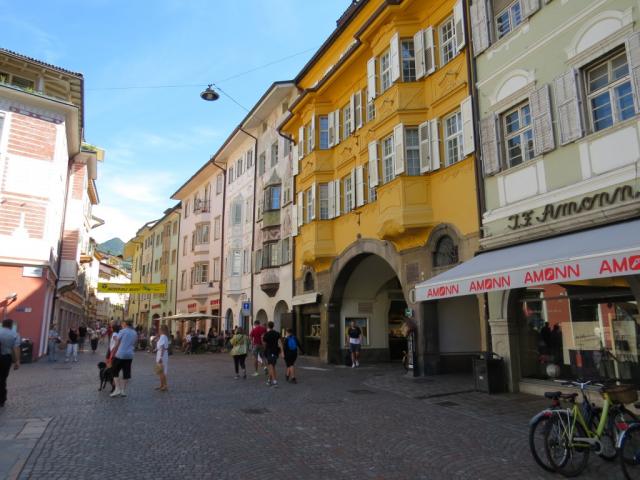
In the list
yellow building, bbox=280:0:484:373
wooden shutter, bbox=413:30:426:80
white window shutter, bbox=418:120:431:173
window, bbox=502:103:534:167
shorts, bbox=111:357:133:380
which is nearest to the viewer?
shorts, bbox=111:357:133:380

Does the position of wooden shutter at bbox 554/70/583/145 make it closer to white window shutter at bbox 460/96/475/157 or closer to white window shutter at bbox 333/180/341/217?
white window shutter at bbox 460/96/475/157

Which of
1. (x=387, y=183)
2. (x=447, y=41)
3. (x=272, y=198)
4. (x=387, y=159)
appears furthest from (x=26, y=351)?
(x=447, y=41)

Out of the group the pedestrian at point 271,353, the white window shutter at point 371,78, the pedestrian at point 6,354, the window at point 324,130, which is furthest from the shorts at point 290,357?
the window at point 324,130

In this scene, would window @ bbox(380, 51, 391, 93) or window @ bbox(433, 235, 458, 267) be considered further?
window @ bbox(380, 51, 391, 93)

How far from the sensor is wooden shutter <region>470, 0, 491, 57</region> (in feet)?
46.4

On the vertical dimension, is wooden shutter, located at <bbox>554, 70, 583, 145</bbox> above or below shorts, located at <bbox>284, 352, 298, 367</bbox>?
above

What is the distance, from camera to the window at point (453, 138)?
1554 centimetres

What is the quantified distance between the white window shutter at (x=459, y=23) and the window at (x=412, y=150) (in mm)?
2931

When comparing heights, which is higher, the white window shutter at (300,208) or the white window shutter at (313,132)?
the white window shutter at (313,132)

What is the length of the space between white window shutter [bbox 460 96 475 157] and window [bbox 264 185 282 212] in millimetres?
16632

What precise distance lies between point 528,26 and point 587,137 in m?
3.60

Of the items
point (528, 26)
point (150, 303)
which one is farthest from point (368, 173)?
point (150, 303)

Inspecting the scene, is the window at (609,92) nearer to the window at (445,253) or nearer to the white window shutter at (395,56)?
the window at (445,253)

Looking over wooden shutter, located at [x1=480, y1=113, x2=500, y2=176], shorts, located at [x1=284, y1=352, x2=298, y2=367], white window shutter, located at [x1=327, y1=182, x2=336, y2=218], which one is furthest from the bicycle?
white window shutter, located at [x1=327, y1=182, x2=336, y2=218]
